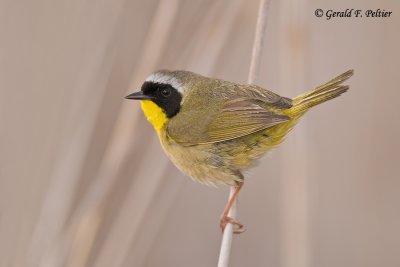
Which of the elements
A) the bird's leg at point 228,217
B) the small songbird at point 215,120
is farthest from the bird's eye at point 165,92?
the bird's leg at point 228,217

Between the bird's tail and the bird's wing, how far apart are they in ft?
0.22

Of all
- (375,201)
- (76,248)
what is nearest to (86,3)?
(76,248)

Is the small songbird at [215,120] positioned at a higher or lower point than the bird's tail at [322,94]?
lower

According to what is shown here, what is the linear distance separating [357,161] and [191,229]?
1199mm

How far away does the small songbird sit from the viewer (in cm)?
290

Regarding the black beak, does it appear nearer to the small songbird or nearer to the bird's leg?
the small songbird

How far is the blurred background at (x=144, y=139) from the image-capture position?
9.41 feet

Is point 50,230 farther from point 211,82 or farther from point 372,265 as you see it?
point 372,265

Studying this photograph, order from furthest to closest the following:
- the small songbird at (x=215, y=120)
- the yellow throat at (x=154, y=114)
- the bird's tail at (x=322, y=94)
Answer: the yellow throat at (x=154, y=114)
the small songbird at (x=215, y=120)
the bird's tail at (x=322, y=94)

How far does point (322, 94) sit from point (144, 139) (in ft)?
3.26

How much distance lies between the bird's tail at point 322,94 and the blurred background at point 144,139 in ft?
0.30

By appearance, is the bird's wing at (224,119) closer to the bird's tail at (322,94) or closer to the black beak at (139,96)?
the bird's tail at (322,94)

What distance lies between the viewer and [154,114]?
312 cm

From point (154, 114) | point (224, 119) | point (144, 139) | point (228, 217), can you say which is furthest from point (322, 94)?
point (144, 139)
